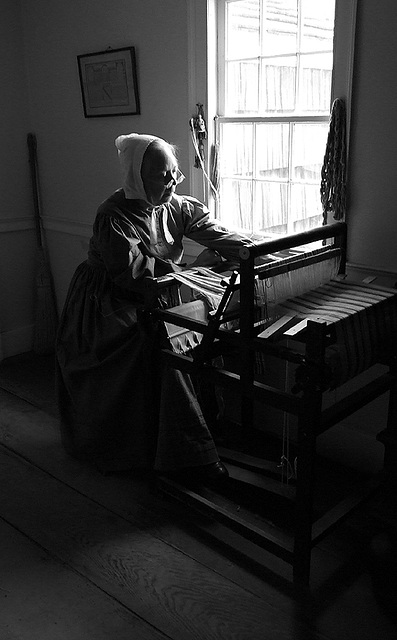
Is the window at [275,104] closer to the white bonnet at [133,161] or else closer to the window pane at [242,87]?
the window pane at [242,87]

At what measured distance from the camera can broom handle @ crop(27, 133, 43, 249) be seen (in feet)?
12.9

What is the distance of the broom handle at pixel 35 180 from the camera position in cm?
393

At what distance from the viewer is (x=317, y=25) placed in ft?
8.09

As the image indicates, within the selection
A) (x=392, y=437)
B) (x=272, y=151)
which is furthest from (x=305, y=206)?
(x=392, y=437)

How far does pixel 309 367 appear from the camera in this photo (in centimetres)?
173

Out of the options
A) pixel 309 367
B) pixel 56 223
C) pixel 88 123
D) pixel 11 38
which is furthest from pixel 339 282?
pixel 11 38

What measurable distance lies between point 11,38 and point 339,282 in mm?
2735

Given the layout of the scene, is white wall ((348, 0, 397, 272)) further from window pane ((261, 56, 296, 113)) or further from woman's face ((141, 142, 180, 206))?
woman's face ((141, 142, 180, 206))

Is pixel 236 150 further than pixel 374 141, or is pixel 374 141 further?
pixel 236 150

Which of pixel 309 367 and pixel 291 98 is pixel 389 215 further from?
pixel 309 367

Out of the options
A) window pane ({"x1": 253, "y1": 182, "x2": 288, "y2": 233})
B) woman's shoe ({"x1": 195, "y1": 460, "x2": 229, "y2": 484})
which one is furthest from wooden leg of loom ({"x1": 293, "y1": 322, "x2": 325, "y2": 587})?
window pane ({"x1": 253, "y1": 182, "x2": 288, "y2": 233})

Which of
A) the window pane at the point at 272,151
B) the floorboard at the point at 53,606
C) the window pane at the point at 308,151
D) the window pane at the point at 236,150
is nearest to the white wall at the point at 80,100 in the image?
the window pane at the point at 236,150

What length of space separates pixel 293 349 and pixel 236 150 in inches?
50.9

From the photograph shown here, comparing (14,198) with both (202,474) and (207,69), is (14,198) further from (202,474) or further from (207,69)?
(202,474)
